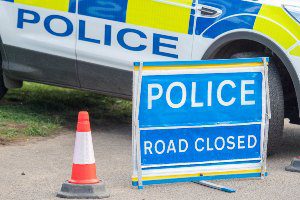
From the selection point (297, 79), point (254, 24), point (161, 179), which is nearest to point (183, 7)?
point (254, 24)

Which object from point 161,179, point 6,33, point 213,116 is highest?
point 6,33

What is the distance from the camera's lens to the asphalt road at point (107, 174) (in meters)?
6.43

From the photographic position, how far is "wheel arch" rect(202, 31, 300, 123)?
757 cm

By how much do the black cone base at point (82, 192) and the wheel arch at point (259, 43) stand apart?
2053 millimetres

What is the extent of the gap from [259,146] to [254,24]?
112 cm

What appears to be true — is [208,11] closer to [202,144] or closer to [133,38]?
[133,38]

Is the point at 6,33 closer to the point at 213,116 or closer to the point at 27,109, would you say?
the point at 27,109

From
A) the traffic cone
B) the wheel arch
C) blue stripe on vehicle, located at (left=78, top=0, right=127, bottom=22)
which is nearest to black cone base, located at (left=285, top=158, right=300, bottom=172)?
the wheel arch

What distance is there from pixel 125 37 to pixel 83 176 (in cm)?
223

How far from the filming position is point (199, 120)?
270 inches

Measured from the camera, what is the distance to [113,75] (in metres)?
8.45

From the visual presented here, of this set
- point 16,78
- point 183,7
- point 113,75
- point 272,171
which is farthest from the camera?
point 16,78

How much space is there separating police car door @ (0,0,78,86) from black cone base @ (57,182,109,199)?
254 centimetres

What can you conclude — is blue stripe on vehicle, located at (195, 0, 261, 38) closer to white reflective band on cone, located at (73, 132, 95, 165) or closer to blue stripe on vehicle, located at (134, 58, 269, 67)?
blue stripe on vehicle, located at (134, 58, 269, 67)
